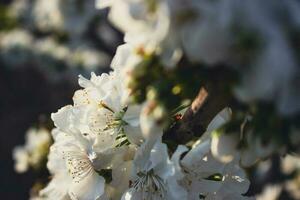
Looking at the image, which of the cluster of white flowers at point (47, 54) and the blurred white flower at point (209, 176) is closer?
the blurred white flower at point (209, 176)

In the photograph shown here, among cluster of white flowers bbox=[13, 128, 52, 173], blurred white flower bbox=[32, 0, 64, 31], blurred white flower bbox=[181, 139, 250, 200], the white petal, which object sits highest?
the white petal

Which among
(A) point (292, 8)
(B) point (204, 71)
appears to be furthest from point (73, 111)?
(A) point (292, 8)

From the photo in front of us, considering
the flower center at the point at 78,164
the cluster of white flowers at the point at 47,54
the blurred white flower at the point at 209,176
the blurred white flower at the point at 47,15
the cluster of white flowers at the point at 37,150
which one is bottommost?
the cluster of white flowers at the point at 47,54

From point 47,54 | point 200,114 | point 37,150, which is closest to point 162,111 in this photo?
point 200,114

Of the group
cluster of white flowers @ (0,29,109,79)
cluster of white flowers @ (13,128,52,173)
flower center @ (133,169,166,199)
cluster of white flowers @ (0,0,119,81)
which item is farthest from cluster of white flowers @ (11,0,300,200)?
cluster of white flowers @ (0,29,109,79)

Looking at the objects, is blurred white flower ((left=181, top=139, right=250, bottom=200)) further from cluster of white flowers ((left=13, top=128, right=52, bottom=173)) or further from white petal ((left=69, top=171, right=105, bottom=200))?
cluster of white flowers ((left=13, top=128, right=52, bottom=173))

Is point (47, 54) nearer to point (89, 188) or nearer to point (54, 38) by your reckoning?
point (54, 38)

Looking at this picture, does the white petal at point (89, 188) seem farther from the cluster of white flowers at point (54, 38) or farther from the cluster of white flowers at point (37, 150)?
the cluster of white flowers at point (54, 38)

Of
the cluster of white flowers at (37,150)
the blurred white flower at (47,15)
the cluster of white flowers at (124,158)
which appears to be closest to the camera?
the cluster of white flowers at (124,158)

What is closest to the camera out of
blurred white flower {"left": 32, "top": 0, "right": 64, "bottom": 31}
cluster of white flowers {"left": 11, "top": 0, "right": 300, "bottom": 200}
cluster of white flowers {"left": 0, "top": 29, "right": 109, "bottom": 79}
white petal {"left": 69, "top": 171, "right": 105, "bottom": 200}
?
cluster of white flowers {"left": 11, "top": 0, "right": 300, "bottom": 200}

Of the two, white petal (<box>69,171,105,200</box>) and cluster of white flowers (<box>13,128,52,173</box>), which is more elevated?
white petal (<box>69,171,105,200</box>)

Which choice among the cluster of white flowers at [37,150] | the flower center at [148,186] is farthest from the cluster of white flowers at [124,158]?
the cluster of white flowers at [37,150]
